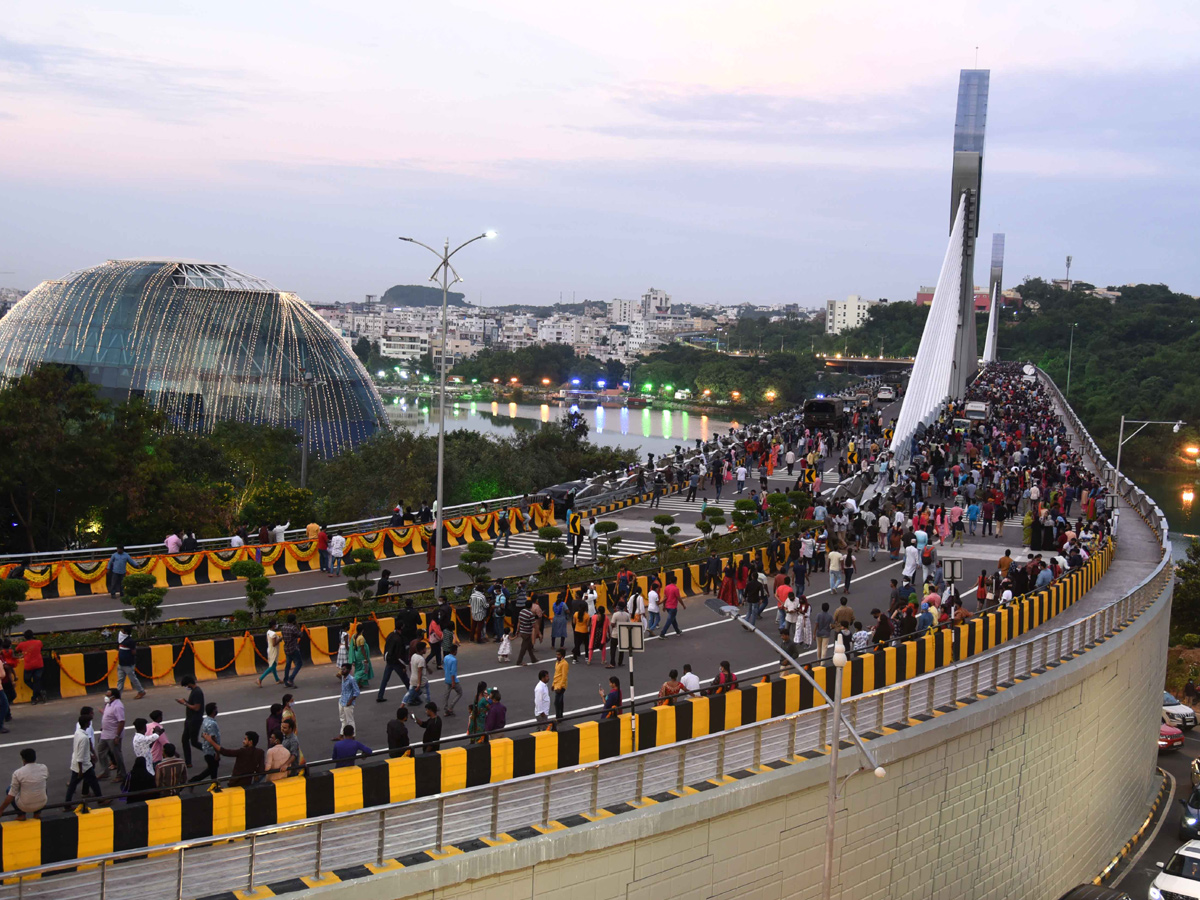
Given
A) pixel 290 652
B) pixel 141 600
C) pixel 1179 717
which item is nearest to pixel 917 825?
pixel 290 652

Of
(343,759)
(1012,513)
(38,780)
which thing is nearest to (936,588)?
(1012,513)

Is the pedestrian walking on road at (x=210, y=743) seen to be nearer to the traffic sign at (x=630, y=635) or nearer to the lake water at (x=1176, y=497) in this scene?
the traffic sign at (x=630, y=635)

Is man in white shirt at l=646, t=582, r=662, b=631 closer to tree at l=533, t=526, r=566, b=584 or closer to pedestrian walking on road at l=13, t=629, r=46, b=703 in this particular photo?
tree at l=533, t=526, r=566, b=584

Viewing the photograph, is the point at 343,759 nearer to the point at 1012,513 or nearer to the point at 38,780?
the point at 38,780

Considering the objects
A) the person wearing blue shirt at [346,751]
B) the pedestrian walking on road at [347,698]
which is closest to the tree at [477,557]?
the pedestrian walking on road at [347,698]

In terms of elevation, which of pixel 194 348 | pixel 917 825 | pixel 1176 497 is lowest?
pixel 1176 497

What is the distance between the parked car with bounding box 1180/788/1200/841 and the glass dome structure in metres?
47.4

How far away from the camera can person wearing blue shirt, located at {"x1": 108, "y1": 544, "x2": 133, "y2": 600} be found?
945 inches

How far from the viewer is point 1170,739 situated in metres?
31.0

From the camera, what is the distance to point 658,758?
13406 millimetres

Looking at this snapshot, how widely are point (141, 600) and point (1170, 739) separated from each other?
1036 inches

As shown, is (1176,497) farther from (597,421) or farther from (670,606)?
(670,606)

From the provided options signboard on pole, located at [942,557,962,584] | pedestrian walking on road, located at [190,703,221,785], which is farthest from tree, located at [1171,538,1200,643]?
pedestrian walking on road, located at [190,703,221,785]

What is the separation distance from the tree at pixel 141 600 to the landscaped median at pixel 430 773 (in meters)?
6.78
